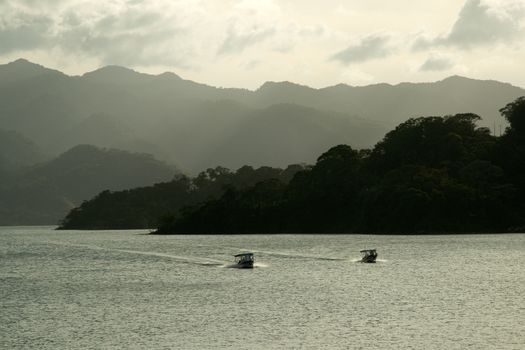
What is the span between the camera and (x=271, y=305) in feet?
303

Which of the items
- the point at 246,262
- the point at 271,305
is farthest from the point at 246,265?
the point at 271,305

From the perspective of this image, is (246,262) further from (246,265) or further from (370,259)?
(370,259)

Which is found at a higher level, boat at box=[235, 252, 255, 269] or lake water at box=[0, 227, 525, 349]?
boat at box=[235, 252, 255, 269]

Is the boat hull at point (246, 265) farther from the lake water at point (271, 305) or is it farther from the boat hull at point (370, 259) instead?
the boat hull at point (370, 259)

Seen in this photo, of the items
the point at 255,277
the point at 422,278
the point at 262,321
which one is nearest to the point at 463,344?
the point at 262,321

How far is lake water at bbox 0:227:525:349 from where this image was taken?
69.1 metres

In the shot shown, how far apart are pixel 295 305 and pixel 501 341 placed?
31126 millimetres

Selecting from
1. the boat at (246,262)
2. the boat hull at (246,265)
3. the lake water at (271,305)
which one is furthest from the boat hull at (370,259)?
the boat hull at (246,265)

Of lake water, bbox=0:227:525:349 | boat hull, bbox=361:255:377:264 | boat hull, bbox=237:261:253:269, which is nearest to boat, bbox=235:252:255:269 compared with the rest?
boat hull, bbox=237:261:253:269

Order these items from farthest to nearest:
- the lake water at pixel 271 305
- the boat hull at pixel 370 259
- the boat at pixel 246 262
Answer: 1. the boat hull at pixel 370 259
2. the boat at pixel 246 262
3. the lake water at pixel 271 305

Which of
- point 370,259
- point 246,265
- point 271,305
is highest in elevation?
point 370,259

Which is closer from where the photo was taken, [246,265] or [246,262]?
[246,262]

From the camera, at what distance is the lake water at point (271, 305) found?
6912 centimetres

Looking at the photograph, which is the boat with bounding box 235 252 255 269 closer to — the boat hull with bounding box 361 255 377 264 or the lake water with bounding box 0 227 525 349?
the lake water with bounding box 0 227 525 349
